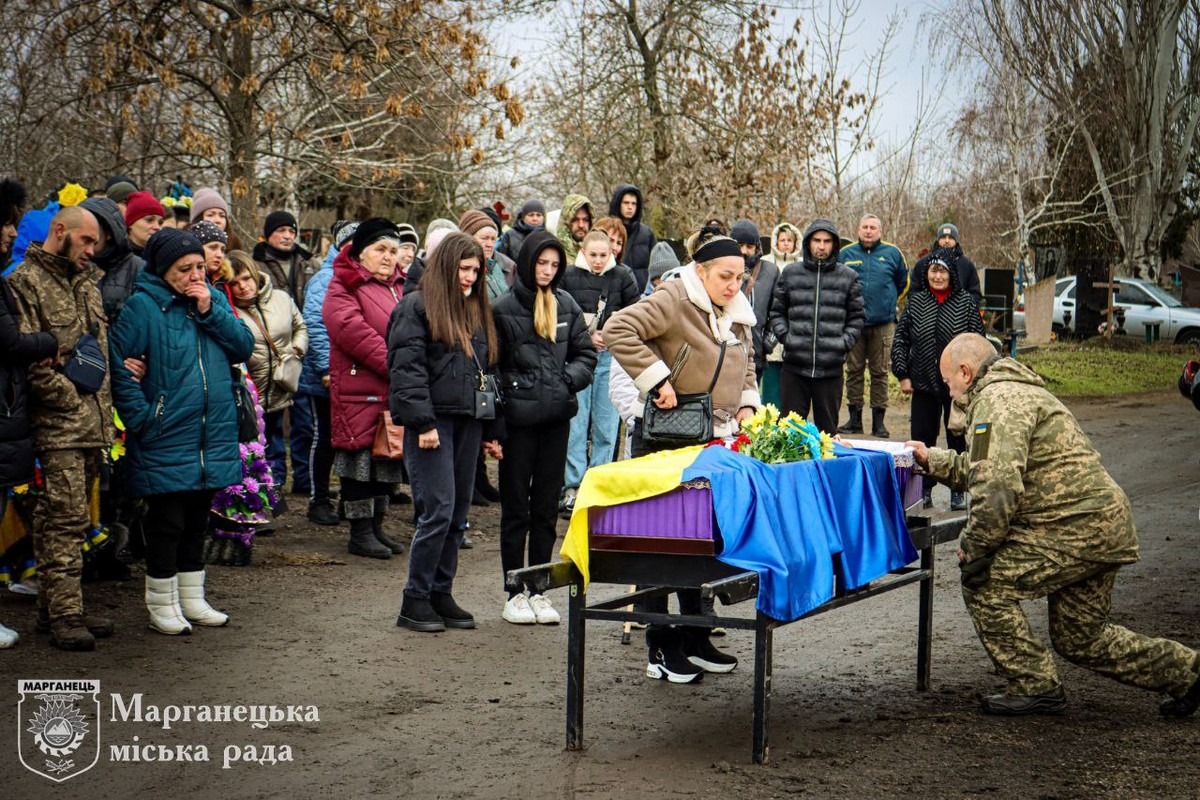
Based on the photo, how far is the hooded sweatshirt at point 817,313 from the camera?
492 inches

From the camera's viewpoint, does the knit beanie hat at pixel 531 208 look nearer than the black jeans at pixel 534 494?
No

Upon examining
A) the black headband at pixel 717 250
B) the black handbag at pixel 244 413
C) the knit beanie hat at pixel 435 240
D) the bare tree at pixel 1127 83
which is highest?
the bare tree at pixel 1127 83

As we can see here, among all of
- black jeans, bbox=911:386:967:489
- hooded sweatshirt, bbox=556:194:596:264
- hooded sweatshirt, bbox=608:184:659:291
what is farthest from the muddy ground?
hooded sweatshirt, bbox=608:184:659:291

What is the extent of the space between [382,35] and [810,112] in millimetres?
11138

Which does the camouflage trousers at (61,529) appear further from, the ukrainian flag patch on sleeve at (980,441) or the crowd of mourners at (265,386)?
the ukrainian flag patch on sleeve at (980,441)

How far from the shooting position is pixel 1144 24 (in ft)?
118

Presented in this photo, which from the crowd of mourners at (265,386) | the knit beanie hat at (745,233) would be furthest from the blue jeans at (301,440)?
the knit beanie hat at (745,233)

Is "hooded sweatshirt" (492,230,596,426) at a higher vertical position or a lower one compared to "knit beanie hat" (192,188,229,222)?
lower

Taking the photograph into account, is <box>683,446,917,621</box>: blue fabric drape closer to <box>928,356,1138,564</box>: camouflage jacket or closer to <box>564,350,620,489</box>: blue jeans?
<box>928,356,1138,564</box>: camouflage jacket

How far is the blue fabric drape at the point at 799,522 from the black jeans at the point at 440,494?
2.26 meters

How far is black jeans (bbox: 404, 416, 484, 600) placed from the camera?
7.75 m

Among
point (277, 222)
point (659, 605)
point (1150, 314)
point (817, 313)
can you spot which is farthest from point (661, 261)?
point (1150, 314)

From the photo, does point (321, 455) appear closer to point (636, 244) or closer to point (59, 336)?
point (59, 336)

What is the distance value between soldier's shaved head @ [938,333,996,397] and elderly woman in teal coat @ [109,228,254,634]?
392cm
